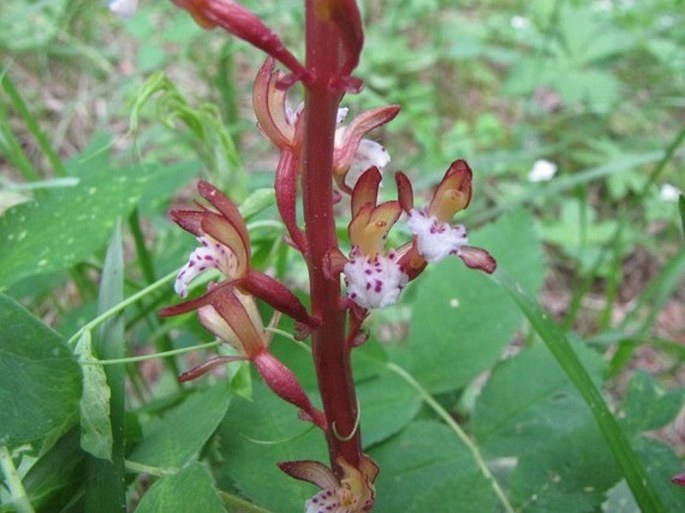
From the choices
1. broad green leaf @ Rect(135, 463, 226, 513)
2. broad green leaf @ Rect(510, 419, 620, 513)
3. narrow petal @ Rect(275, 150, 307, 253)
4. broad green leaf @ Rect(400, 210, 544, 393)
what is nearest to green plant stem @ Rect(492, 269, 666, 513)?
broad green leaf @ Rect(510, 419, 620, 513)

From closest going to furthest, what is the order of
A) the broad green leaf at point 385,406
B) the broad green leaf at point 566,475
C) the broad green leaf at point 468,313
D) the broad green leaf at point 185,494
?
the broad green leaf at point 185,494
the broad green leaf at point 566,475
the broad green leaf at point 385,406
the broad green leaf at point 468,313

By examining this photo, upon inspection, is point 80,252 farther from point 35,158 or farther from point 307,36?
point 35,158

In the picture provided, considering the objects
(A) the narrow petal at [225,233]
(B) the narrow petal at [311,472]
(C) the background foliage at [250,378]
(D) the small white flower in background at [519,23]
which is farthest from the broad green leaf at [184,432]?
(D) the small white flower in background at [519,23]

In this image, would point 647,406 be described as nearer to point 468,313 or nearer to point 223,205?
point 468,313

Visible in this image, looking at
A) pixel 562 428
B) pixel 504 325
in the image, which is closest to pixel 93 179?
pixel 504 325

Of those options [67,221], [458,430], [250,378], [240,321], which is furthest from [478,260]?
[67,221]

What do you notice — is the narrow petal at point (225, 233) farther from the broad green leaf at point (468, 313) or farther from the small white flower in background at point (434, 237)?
the broad green leaf at point (468, 313)
